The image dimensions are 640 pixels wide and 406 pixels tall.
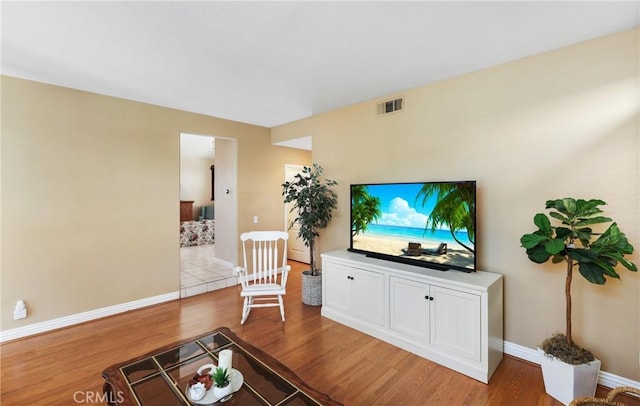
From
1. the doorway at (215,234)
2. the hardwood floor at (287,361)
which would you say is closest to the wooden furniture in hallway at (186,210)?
the doorway at (215,234)

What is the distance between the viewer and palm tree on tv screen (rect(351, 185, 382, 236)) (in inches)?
127

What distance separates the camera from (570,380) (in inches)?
73.3

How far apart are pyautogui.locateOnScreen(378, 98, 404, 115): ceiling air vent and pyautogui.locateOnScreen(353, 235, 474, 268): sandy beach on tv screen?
1.55 meters

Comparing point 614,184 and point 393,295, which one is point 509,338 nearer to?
point 393,295

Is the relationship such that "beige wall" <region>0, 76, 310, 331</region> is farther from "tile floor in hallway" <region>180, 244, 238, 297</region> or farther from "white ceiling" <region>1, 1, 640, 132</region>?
"white ceiling" <region>1, 1, 640, 132</region>

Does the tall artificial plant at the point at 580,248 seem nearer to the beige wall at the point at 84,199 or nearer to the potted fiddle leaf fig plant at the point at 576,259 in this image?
the potted fiddle leaf fig plant at the point at 576,259

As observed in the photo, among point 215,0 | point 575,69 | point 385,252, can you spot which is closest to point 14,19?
point 215,0

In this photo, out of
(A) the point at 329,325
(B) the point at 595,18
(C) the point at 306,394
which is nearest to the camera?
(C) the point at 306,394

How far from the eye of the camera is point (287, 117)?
14.1 feet

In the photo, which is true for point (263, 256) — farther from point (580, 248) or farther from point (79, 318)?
point (580, 248)

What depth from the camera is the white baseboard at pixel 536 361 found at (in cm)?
202

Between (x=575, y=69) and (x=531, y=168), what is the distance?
84cm

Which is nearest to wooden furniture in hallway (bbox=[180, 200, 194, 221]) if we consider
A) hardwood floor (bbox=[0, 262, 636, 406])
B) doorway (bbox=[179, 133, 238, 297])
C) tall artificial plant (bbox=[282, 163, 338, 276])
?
doorway (bbox=[179, 133, 238, 297])

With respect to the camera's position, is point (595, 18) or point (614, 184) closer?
point (595, 18)
